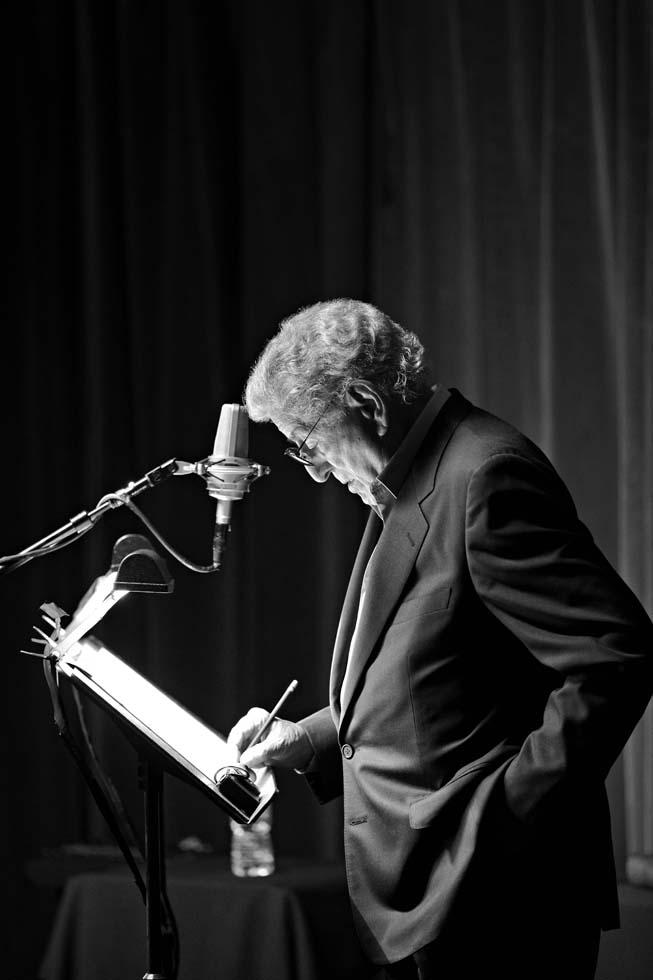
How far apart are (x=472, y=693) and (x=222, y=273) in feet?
6.37

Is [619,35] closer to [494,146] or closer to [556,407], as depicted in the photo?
[494,146]

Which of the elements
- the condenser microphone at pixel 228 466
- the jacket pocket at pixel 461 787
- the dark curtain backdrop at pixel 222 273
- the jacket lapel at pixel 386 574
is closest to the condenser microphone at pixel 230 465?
the condenser microphone at pixel 228 466

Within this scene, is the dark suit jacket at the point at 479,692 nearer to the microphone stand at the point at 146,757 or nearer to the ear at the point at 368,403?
the ear at the point at 368,403

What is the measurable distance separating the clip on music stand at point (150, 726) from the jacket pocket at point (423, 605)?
29 cm

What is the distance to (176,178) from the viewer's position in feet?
10.00

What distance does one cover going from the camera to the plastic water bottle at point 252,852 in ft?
7.95

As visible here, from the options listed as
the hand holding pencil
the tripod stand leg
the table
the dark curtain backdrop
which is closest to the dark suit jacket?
the hand holding pencil

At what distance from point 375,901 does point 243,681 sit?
156 centimetres

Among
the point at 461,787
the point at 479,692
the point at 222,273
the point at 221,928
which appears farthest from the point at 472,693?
the point at 222,273

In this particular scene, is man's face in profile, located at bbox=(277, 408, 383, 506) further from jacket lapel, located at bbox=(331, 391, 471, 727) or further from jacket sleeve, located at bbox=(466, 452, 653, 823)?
jacket sleeve, located at bbox=(466, 452, 653, 823)

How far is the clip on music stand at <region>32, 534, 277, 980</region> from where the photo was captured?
4.60 ft

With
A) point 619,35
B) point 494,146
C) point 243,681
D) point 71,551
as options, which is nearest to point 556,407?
point 494,146

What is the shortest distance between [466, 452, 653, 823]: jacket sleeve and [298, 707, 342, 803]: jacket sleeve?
1.45 feet

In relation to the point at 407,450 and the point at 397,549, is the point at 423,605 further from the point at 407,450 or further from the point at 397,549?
the point at 407,450
